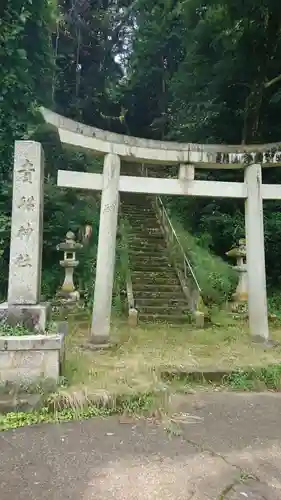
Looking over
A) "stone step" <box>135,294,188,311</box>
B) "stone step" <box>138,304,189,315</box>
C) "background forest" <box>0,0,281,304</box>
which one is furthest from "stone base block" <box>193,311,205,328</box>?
"background forest" <box>0,0,281,304</box>

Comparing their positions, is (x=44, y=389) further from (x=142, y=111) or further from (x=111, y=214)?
(x=142, y=111)

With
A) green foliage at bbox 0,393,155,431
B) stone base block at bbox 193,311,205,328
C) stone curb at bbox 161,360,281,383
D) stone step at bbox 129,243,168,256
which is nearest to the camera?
green foliage at bbox 0,393,155,431

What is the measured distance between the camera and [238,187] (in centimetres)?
681

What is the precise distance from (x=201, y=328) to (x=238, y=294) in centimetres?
187

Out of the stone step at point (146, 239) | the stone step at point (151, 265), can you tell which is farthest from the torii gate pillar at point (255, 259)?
the stone step at point (146, 239)

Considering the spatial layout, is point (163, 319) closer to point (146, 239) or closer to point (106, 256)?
point (106, 256)

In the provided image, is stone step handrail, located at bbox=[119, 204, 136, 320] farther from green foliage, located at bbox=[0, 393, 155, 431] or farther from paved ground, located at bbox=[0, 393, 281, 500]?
paved ground, located at bbox=[0, 393, 281, 500]

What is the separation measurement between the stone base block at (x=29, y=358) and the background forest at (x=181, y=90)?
4905mm

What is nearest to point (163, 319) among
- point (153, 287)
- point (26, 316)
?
Result: point (153, 287)

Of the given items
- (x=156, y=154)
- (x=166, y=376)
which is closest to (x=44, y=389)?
(x=166, y=376)

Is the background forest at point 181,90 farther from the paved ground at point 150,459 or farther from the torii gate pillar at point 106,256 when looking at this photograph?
the paved ground at point 150,459

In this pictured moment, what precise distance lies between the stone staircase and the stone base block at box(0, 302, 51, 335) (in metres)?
4.01

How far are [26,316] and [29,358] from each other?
57 cm

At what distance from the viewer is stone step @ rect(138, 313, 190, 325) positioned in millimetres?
8248
